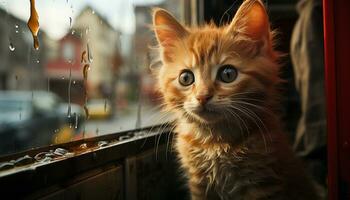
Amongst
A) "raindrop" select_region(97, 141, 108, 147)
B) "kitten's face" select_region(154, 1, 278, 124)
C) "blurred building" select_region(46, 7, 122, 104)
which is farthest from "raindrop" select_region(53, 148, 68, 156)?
"kitten's face" select_region(154, 1, 278, 124)

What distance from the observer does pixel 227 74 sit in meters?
1.06

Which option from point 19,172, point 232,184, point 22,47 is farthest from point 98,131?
point 19,172

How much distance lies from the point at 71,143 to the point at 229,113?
440mm

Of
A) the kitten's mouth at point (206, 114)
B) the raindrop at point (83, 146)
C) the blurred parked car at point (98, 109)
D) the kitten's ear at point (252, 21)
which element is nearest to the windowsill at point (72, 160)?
the raindrop at point (83, 146)

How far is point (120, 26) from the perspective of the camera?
59.9 inches

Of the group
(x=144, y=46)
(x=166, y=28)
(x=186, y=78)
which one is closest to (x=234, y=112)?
(x=186, y=78)

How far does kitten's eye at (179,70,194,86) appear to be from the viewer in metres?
1.13

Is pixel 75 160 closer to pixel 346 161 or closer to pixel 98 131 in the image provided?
pixel 98 131

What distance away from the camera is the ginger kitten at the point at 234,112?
1.02 meters

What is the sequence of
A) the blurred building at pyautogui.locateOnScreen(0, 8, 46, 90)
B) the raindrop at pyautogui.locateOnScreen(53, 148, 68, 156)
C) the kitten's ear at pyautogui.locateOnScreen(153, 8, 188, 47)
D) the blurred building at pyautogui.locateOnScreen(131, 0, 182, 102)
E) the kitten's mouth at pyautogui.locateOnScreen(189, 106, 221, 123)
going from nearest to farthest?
the raindrop at pyautogui.locateOnScreen(53, 148, 68, 156) < the blurred building at pyautogui.locateOnScreen(0, 8, 46, 90) < the kitten's mouth at pyautogui.locateOnScreen(189, 106, 221, 123) < the kitten's ear at pyautogui.locateOnScreen(153, 8, 188, 47) < the blurred building at pyautogui.locateOnScreen(131, 0, 182, 102)

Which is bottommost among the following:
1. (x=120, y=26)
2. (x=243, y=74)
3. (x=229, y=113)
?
(x=229, y=113)

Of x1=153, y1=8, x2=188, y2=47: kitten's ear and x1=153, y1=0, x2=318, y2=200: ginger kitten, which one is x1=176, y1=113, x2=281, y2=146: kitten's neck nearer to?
x1=153, y1=0, x2=318, y2=200: ginger kitten

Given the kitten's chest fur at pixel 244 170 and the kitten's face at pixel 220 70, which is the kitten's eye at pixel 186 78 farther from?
the kitten's chest fur at pixel 244 170

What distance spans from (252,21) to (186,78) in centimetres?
26
